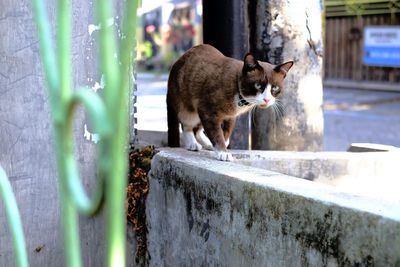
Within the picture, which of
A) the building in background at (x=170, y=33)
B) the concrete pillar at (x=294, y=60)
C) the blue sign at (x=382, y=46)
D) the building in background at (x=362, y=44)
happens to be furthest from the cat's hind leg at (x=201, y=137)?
the building in background at (x=170, y=33)

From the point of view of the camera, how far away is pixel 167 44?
25.7m

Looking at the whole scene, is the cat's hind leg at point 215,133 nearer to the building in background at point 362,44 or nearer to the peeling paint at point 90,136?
the peeling paint at point 90,136

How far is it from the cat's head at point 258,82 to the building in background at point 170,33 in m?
19.4

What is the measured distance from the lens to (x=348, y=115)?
517 inches

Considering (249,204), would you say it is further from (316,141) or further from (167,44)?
(167,44)

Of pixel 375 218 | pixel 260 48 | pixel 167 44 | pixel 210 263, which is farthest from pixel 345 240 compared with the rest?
pixel 167 44

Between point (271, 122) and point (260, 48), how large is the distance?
0.60m

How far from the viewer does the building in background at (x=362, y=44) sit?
1716 cm

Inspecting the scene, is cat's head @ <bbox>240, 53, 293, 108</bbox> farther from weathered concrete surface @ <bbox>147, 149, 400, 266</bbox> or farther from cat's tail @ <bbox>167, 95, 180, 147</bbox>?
cat's tail @ <bbox>167, 95, 180, 147</bbox>

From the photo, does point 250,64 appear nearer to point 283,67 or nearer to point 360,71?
point 283,67

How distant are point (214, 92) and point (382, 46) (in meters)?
14.2

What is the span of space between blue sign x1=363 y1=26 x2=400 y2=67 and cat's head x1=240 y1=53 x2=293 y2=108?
45.9ft

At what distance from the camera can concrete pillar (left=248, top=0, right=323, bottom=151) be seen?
15.7 feet

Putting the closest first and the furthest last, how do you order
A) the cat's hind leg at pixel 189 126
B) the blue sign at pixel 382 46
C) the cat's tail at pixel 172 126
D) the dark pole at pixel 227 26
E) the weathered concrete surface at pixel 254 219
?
the weathered concrete surface at pixel 254 219
the cat's hind leg at pixel 189 126
the cat's tail at pixel 172 126
the dark pole at pixel 227 26
the blue sign at pixel 382 46
